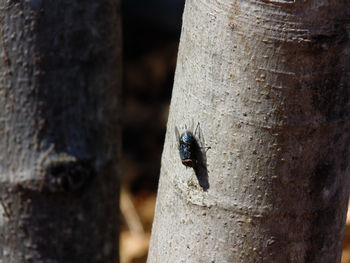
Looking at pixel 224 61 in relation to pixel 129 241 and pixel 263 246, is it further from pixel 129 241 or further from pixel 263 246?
pixel 129 241

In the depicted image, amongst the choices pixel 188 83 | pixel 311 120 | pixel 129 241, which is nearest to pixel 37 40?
pixel 188 83

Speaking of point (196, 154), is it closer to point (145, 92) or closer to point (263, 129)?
point (263, 129)

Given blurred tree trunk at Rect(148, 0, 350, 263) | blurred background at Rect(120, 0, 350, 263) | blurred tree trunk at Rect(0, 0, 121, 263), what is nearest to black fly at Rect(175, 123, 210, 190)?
blurred tree trunk at Rect(148, 0, 350, 263)

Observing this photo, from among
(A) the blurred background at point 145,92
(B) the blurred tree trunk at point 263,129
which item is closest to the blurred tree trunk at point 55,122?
(B) the blurred tree trunk at point 263,129

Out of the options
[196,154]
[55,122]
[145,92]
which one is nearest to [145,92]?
[145,92]

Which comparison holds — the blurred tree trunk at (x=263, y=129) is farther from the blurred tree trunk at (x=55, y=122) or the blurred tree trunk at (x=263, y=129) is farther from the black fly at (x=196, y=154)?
the blurred tree trunk at (x=55, y=122)

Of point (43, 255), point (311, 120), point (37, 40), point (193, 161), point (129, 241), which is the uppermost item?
point (37, 40)

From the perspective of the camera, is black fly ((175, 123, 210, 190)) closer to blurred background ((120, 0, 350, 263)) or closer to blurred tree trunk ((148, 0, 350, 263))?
blurred tree trunk ((148, 0, 350, 263))
